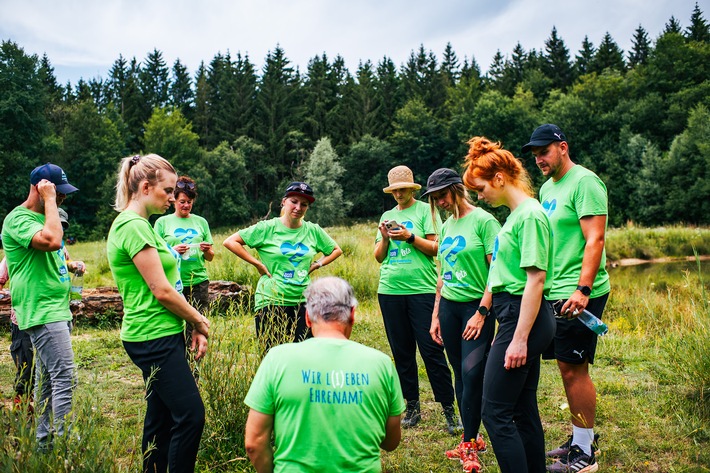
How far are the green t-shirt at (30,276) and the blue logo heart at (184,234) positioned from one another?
183 cm

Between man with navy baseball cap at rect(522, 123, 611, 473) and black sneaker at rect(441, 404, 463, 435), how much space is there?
766 millimetres

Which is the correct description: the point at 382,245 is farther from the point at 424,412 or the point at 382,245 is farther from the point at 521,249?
the point at 521,249

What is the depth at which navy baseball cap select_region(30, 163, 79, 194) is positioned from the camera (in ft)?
11.5

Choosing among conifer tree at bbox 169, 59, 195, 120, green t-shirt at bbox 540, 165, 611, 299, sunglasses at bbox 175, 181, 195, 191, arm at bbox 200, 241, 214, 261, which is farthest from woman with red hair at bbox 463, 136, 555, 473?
conifer tree at bbox 169, 59, 195, 120

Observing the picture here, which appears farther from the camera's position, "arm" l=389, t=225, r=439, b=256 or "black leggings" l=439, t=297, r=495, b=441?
"arm" l=389, t=225, r=439, b=256

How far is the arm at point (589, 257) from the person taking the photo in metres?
3.30

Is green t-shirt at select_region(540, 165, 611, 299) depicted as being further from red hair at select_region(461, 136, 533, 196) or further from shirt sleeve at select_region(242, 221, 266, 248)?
shirt sleeve at select_region(242, 221, 266, 248)

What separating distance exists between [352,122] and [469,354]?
6052cm

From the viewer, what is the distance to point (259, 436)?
6.46 feet

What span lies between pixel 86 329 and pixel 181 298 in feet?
20.2

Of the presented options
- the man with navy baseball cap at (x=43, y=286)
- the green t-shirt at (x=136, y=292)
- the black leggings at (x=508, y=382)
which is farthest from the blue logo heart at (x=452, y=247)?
the man with navy baseball cap at (x=43, y=286)

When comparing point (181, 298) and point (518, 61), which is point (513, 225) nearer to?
point (181, 298)

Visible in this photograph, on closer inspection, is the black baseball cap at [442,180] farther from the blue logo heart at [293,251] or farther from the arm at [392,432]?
the arm at [392,432]

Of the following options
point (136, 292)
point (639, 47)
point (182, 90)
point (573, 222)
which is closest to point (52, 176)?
point (136, 292)
